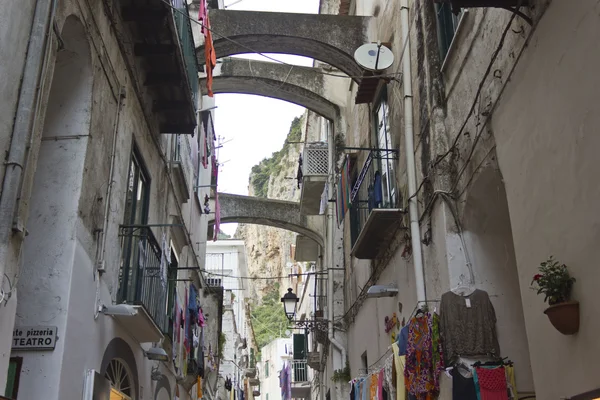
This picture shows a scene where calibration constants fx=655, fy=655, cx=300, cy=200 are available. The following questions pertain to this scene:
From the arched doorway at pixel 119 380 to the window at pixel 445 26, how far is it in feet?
18.6

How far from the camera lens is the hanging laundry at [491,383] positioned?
20.7 feet

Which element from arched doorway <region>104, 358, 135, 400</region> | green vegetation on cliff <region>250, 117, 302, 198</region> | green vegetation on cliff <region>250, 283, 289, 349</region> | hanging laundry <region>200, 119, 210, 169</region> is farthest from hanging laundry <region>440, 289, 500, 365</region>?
green vegetation on cliff <region>250, 117, 302, 198</region>

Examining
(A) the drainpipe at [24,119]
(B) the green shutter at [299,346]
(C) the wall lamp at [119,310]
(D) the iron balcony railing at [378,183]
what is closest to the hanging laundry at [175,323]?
(D) the iron balcony railing at [378,183]

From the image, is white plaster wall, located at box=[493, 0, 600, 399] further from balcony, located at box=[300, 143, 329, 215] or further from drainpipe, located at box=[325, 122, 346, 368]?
balcony, located at box=[300, 143, 329, 215]

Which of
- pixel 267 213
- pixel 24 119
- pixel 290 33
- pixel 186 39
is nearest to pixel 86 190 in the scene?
pixel 24 119

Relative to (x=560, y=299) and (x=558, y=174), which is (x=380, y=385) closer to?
(x=560, y=299)

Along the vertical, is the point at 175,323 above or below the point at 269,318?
below

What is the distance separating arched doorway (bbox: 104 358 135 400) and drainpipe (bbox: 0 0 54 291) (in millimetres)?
3506

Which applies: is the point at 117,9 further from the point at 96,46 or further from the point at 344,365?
the point at 344,365

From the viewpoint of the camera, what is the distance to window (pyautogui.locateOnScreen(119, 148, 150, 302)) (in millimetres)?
7949

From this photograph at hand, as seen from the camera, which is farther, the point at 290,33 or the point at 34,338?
the point at 290,33

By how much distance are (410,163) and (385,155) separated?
197 centimetres

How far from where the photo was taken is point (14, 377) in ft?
18.9

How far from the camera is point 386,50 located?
10.6 metres
